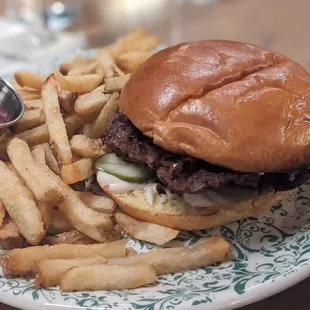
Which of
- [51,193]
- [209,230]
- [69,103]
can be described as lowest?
[209,230]

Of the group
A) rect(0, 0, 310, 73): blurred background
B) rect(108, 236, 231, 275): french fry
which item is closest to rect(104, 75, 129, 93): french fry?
rect(108, 236, 231, 275): french fry

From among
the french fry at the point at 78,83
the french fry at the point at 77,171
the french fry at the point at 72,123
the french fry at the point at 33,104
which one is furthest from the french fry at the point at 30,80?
the french fry at the point at 77,171

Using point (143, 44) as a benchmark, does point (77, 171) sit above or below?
below

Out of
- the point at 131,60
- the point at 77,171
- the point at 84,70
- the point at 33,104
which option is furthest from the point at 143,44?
the point at 77,171

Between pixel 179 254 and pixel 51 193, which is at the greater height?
pixel 51 193

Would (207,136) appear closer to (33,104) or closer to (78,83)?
(78,83)

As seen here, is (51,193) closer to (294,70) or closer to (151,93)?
(151,93)

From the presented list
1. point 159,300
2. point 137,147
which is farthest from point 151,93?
point 159,300
